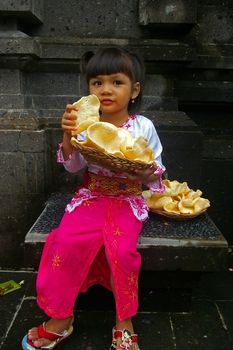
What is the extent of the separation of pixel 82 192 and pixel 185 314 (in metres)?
0.99

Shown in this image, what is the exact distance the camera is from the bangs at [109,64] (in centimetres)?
212

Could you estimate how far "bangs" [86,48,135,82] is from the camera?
6.97ft

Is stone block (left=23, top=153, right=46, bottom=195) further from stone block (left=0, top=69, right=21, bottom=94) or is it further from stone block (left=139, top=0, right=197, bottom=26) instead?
stone block (left=139, top=0, right=197, bottom=26)

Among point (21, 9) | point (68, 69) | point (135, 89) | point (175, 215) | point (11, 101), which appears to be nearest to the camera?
point (135, 89)

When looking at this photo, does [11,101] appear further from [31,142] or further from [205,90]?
[205,90]

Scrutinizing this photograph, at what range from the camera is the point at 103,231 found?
Result: 6.88 feet

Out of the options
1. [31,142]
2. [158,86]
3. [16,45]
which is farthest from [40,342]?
[158,86]

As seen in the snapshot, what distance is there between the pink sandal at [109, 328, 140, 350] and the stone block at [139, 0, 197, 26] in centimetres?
214

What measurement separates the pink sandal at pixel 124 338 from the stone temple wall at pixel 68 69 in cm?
125

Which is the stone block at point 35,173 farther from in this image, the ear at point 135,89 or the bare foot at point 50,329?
the bare foot at point 50,329

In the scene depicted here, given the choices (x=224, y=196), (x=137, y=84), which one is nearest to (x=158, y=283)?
(x=137, y=84)

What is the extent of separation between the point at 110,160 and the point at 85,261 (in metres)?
0.55

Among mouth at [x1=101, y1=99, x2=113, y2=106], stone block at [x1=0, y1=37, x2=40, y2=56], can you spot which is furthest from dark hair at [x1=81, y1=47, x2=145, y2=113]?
stone block at [x1=0, y1=37, x2=40, y2=56]

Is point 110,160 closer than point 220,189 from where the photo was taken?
Yes
